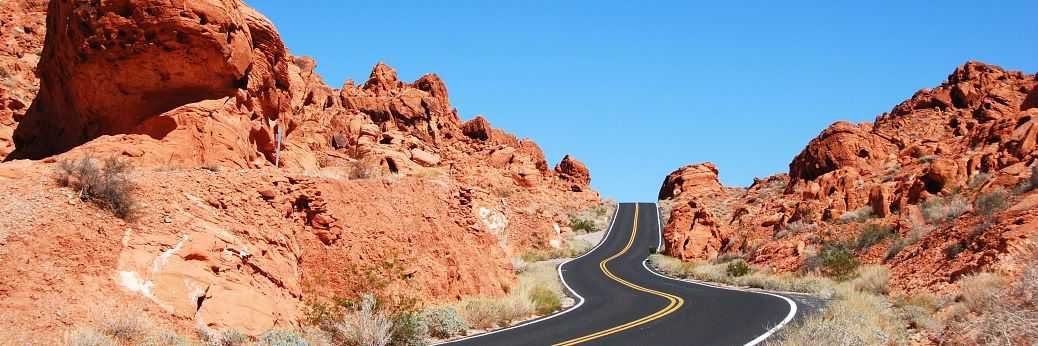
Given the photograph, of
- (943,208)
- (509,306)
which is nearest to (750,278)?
(943,208)

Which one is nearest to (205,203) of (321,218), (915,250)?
(321,218)

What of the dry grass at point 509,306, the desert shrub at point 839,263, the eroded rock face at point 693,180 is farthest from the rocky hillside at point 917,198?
the eroded rock face at point 693,180

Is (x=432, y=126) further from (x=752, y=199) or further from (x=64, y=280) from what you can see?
(x=64, y=280)

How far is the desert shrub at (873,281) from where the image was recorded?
818 inches

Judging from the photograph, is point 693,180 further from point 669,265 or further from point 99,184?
point 99,184

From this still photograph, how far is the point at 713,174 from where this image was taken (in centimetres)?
10119

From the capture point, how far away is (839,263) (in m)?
25.7

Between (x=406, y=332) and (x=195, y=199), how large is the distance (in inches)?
170

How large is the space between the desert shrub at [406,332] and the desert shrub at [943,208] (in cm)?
1889

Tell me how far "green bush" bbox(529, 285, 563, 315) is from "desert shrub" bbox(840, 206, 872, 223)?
17024 millimetres

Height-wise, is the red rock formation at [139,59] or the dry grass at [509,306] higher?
the red rock formation at [139,59]

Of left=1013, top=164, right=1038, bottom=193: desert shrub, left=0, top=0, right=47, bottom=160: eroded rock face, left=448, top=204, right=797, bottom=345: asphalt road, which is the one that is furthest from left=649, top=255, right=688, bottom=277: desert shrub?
left=0, top=0, right=47, bottom=160: eroded rock face

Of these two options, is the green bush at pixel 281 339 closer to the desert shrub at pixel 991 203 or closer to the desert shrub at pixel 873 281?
the desert shrub at pixel 873 281

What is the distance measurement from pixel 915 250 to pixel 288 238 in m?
18.7
